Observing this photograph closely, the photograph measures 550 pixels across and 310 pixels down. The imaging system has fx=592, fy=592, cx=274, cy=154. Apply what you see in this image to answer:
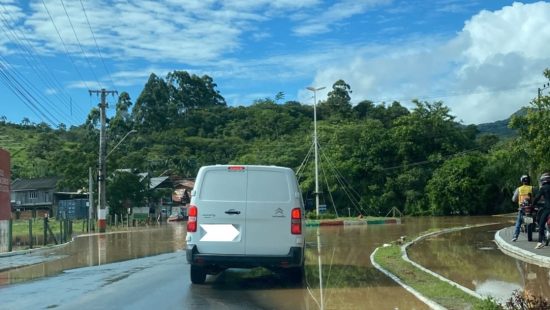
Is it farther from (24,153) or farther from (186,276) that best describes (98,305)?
(24,153)

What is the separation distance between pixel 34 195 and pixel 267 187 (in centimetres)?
8294

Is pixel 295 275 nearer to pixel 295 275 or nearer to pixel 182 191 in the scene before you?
pixel 295 275

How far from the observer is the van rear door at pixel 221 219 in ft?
33.1

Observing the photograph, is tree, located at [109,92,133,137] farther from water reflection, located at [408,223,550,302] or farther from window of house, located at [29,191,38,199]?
water reflection, located at [408,223,550,302]

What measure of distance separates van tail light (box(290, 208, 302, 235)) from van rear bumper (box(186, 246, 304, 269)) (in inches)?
11.4

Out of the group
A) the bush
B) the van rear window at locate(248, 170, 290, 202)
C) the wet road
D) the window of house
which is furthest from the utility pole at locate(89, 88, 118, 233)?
the window of house

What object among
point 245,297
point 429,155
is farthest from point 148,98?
point 245,297

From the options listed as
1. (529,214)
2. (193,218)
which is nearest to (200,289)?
(193,218)

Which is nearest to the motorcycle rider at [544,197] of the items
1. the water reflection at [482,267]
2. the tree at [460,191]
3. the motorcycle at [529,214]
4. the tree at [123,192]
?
the water reflection at [482,267]

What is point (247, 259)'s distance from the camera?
1006 cm

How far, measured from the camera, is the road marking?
33.2 feet

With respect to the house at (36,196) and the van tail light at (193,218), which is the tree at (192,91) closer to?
the house at (36,196)

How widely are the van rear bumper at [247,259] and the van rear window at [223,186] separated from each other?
962 millimetres

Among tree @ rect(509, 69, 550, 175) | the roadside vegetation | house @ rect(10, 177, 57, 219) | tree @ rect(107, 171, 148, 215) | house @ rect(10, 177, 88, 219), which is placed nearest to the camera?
the roadside vegetation
